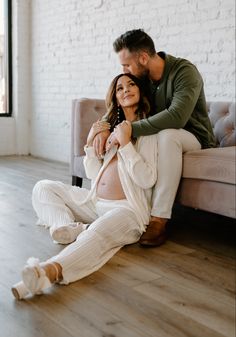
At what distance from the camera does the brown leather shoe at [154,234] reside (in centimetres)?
190

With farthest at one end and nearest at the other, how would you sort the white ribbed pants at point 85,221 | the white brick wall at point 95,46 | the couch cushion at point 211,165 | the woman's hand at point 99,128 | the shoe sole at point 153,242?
Answer: the white brick wall at point 95,46 < the woman's hand at point 99,128 < the shoe sole at point 153,242 < the couch cushion at point 211,165 < the white ribbed pants at point 85,221

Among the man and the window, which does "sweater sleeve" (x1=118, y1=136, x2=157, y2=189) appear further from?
Result: the window

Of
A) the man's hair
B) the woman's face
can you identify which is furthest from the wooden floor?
the man's hair

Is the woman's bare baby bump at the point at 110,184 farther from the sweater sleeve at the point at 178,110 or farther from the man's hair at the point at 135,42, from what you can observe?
the man's hair at the point at 135,42

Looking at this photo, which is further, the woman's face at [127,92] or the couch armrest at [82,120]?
the couch armrest at [82,120]

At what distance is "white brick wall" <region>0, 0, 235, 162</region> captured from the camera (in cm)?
300

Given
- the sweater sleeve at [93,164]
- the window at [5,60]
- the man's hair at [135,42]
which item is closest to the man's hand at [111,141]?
the sweater sleeve at [93,164]

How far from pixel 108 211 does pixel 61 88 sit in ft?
9.32

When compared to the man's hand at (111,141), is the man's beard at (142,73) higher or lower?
higher

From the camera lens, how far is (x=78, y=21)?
13.9 ft

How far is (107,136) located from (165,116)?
1.03ft

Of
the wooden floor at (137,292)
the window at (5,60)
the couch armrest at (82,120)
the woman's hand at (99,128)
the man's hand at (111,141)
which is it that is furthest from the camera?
the window at (5,60)

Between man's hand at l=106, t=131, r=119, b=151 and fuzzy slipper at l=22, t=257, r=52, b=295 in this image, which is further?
man's hand at l=106, t=131, r=119, b=151

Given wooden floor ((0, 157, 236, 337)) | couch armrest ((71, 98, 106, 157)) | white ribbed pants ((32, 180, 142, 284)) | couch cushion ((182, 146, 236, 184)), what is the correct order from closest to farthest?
wooden floor ((0, 157, 236, 337))
white ribbed pants ((32, 180, 142, 284))
couch cushion ((182, 146, 236, 184))
couch armrest ((71, 98, 106, 157))
